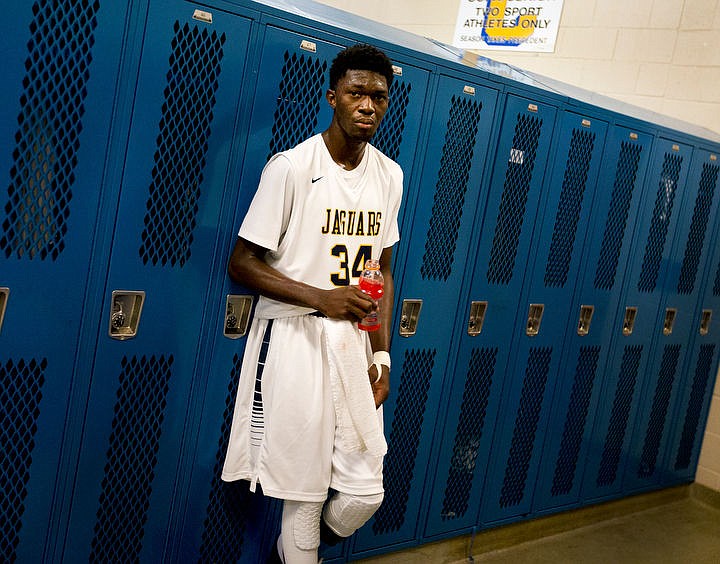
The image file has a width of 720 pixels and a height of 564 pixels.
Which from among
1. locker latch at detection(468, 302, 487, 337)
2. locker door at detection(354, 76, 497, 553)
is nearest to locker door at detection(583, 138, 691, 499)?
locker latch at detection(468, 302, 487, 337)

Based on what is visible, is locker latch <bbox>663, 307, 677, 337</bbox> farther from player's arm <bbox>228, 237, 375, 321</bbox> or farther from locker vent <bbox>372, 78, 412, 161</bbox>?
player's arm <bbox>228, 237, 375, 321</bbox>

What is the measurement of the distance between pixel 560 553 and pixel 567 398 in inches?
28.9

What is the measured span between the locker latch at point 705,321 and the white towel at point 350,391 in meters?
3.12

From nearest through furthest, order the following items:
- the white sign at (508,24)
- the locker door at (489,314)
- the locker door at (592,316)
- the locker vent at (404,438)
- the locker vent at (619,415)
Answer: the locker vent at (404,438)
the locker door at (489,314)
the locker door at (592,316)
the locker vent at (619,415)
the white sign at (508,24)

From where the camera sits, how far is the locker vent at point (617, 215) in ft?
13.0

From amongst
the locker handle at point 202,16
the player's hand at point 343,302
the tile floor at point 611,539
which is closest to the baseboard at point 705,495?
the tile floor at point 611,539

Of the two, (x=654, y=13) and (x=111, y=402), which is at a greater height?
(x=654, y=13)

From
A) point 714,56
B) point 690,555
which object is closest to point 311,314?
point 690,555

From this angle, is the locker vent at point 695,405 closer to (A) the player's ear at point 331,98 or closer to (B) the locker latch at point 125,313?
Answer: (A) the player's ear at point 331,98

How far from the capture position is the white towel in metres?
2.40

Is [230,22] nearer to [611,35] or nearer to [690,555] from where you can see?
[690,555]

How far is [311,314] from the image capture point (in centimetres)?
244

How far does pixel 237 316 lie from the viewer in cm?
255

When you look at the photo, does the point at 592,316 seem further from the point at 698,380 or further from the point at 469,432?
the point at 698,380
